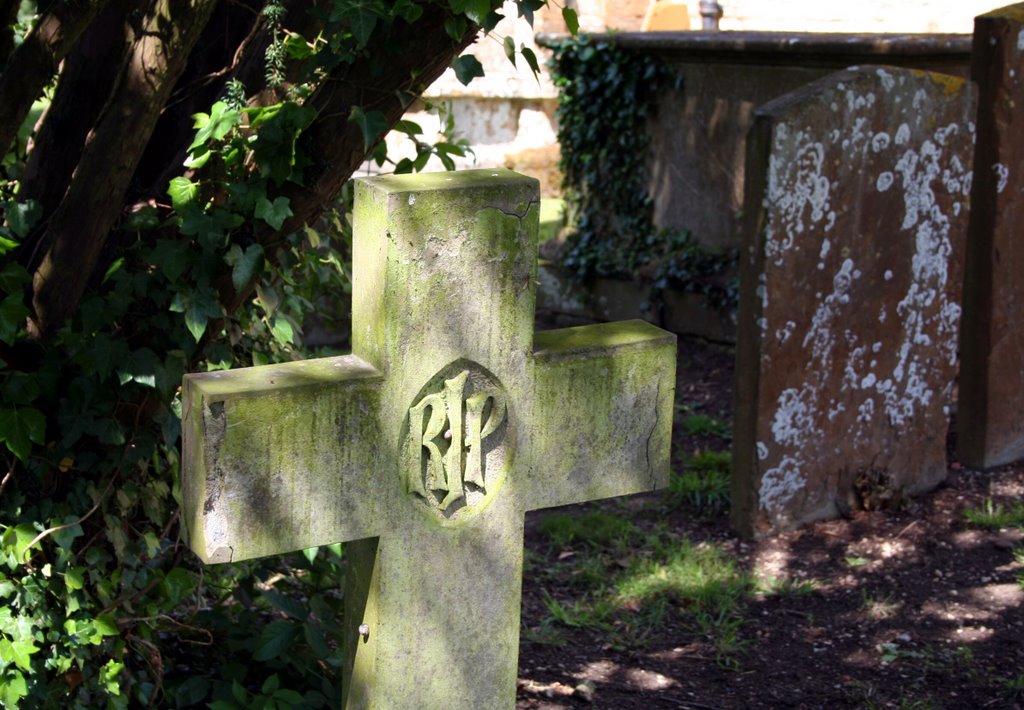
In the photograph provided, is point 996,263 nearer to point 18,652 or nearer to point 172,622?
point 172,622

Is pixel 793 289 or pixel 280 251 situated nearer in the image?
pixel 280 251

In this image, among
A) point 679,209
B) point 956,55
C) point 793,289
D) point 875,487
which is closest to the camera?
point 793,289

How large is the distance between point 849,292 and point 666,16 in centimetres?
631

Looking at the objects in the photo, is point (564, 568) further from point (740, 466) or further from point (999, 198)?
point (999, 198)

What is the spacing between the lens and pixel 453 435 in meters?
2.31

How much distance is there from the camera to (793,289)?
4715 millimetres

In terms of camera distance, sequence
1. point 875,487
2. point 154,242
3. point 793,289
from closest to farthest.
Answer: point 154,242
point 793,289
point 875,487

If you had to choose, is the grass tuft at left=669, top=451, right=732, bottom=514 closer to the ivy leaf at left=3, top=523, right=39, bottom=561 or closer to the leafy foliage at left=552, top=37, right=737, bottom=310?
the leafy foliage at left=552, top=37, right=737, bottom=310

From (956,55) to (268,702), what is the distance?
4782 millimetres

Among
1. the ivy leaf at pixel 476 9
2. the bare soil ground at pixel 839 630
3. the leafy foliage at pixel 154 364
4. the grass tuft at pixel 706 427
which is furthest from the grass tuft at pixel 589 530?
the ivy leaf at pixel 476 9

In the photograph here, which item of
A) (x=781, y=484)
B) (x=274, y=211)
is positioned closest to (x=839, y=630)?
(x=781, y=484)

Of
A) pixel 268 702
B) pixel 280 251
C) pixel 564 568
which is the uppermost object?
pixel 280 251

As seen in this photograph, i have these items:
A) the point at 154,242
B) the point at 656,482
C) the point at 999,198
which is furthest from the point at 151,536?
the point at 999,198

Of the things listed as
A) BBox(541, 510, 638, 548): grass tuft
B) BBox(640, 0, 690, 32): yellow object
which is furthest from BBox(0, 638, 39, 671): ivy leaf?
BBox(640, 0, 690, 32): yellow object
